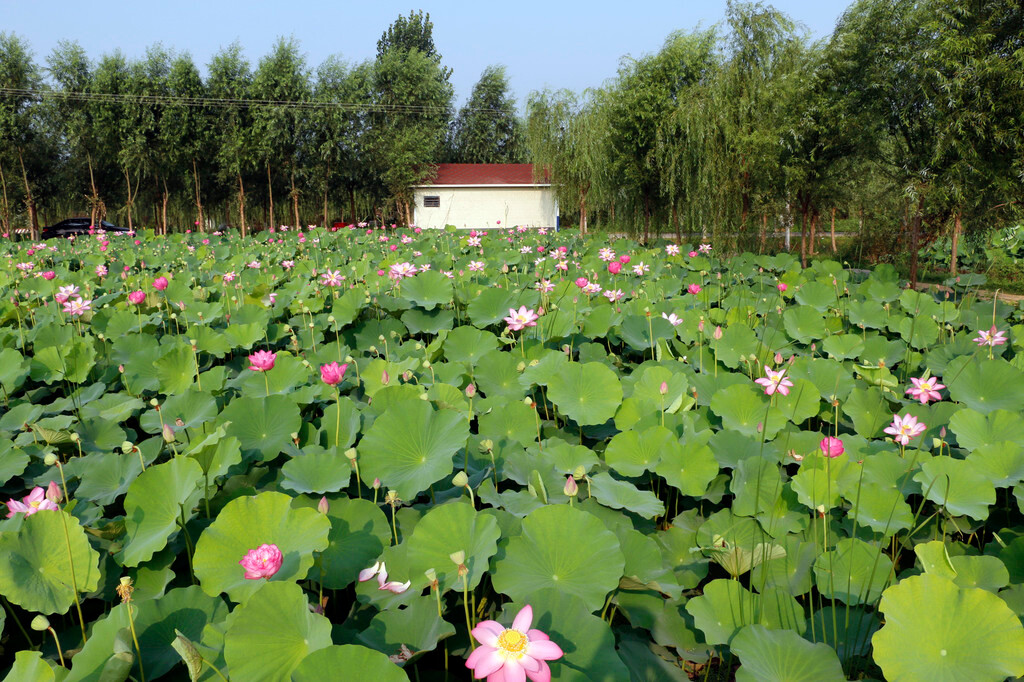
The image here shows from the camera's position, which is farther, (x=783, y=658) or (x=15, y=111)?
(x=15, y=111)

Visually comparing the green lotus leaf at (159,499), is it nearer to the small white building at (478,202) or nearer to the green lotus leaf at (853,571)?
the green lotus leaf at (853,571)

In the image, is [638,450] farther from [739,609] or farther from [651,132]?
[651,132]

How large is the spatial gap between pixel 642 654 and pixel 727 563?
0.22 m

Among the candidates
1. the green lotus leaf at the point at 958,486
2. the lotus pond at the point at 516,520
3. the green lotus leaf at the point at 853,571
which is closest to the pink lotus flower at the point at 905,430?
the lotus pond at the point at 516,520

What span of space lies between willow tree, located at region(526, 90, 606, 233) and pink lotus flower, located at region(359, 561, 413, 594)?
11169 mm

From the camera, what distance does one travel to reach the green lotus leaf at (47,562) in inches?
36.1

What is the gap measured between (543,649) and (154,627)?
59 cm

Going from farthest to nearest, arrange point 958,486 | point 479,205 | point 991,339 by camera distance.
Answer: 1. point 479,205
2. point 991,339
3. point 958,486

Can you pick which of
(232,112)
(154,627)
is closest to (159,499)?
(154,627)

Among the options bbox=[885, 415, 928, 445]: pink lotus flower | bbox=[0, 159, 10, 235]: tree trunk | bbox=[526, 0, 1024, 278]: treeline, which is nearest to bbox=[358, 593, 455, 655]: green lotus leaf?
bbox=[885, 415, 928, 445]: pink lotus flower

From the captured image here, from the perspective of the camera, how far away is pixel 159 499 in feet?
3.62

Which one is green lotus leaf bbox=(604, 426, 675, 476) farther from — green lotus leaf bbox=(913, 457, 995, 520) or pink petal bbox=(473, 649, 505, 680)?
pink petal bbox=(473, 649, 505, 680)

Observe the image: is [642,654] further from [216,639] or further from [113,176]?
[113,176]

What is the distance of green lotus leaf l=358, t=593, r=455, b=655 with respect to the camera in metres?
0.82
